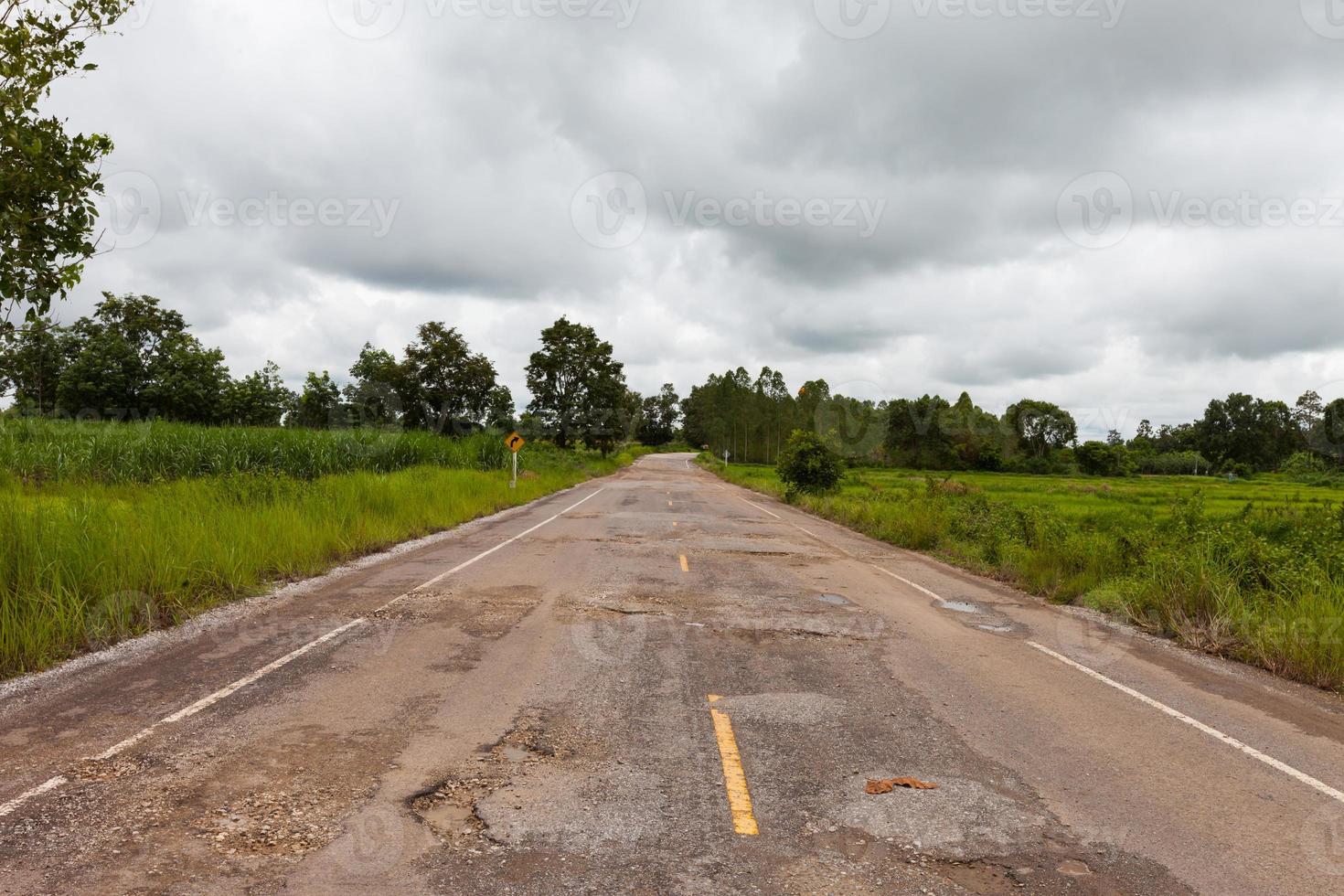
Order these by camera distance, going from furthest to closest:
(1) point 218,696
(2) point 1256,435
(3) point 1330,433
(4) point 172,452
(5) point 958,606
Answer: (2) point 1256,435
(3) point 1330,433
(4) point 172,452
(5) point 958,606
(1) point 218,696

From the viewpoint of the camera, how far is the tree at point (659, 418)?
165875 mm

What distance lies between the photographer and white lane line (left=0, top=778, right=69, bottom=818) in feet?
11.8

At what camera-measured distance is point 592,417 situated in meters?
59.3

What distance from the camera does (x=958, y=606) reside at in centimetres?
1020

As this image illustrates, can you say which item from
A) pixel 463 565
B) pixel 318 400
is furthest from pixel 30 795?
pixel 318 400

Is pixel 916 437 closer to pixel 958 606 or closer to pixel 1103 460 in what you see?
pixel 1103 460

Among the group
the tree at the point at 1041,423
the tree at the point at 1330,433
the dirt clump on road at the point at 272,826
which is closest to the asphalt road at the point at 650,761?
the dirt clump on road at the point at 272,826

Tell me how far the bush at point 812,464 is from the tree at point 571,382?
28062 mm

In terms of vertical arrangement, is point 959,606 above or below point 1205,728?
below

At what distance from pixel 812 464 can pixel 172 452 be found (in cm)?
2286

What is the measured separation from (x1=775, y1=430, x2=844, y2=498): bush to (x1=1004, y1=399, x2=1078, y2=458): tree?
89185mm

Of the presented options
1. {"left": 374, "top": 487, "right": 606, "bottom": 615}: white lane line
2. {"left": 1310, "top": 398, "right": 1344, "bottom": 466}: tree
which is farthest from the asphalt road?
{"left": 1310, "top": 398, "right": 1344, "bottom": 466}: tree

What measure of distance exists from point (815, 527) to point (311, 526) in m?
13.7

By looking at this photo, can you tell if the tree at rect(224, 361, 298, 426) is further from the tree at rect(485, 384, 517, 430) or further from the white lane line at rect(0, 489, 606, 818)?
the white lane line at rect(0, 489, 606, 818)
